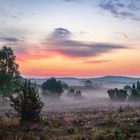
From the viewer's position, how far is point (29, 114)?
38.9m

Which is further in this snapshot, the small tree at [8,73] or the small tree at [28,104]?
the small tree at [8,73]

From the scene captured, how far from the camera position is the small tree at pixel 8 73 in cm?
7725

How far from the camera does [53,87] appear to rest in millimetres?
121625

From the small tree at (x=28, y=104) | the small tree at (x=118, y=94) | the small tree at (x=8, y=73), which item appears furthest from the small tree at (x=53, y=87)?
the small tree at (x=28, y=104)

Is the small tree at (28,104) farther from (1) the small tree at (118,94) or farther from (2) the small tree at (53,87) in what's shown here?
(2) the small tree at (53,87)

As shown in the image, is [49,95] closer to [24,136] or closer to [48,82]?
[48,82]

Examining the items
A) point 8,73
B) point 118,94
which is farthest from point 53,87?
point 8,73

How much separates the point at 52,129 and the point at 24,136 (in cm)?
581

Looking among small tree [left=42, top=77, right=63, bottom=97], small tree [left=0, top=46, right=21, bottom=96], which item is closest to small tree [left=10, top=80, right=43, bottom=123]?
small tree [left=0, top=46, right=21, bottom=96]

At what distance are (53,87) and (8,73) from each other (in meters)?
44.5

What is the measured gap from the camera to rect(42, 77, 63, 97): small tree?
4755 inches

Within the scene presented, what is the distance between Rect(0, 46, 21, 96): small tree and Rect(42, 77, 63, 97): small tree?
1660 inches

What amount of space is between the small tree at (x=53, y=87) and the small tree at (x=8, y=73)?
42172 millimetres

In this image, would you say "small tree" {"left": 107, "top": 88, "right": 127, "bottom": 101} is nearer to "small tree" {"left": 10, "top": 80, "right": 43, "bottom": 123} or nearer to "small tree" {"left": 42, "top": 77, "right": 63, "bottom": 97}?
"small tree" {"left": 42, "top": 77, "right": 63, "bottom": 97}
